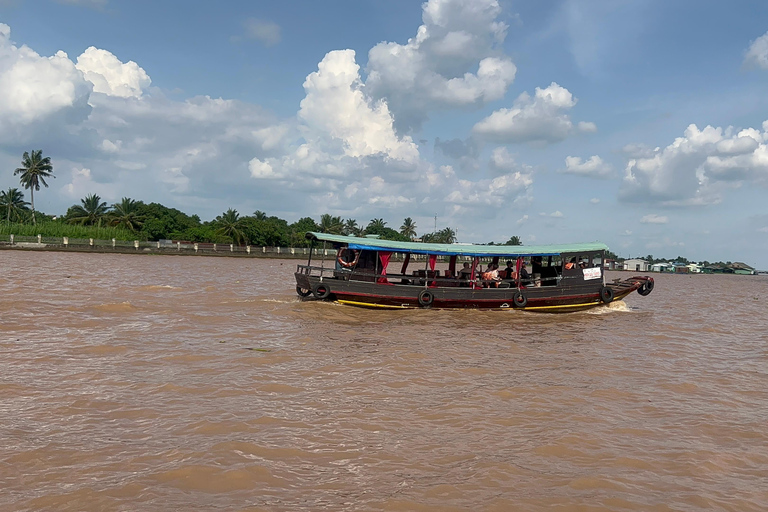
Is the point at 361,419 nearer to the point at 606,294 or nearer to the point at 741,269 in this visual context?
the point at 606,294

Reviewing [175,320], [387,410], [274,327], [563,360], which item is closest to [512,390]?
[387,410]

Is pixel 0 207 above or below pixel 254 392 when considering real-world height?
above

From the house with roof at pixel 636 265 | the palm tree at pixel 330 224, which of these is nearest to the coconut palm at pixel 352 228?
the palm tree at pixel 330 224

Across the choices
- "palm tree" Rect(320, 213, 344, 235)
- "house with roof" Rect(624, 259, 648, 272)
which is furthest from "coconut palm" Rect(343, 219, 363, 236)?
"house with roof" Rect(624, 259, 648, 272)

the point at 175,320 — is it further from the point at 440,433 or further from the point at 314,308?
the point at 440,433

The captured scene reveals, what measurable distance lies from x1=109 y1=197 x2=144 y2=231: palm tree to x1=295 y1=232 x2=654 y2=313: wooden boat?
5023cm

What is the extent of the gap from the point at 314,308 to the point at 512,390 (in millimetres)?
8788

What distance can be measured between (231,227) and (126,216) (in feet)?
38.9

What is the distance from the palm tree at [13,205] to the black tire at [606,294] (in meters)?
68.7

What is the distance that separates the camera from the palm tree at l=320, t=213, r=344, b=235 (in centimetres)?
8461

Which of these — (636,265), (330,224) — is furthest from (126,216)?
(636,265)

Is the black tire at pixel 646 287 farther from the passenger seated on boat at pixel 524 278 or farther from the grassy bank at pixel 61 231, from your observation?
the grassy bank at pixel 61 231

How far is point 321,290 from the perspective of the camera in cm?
1570

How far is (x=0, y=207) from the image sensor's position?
214ft
